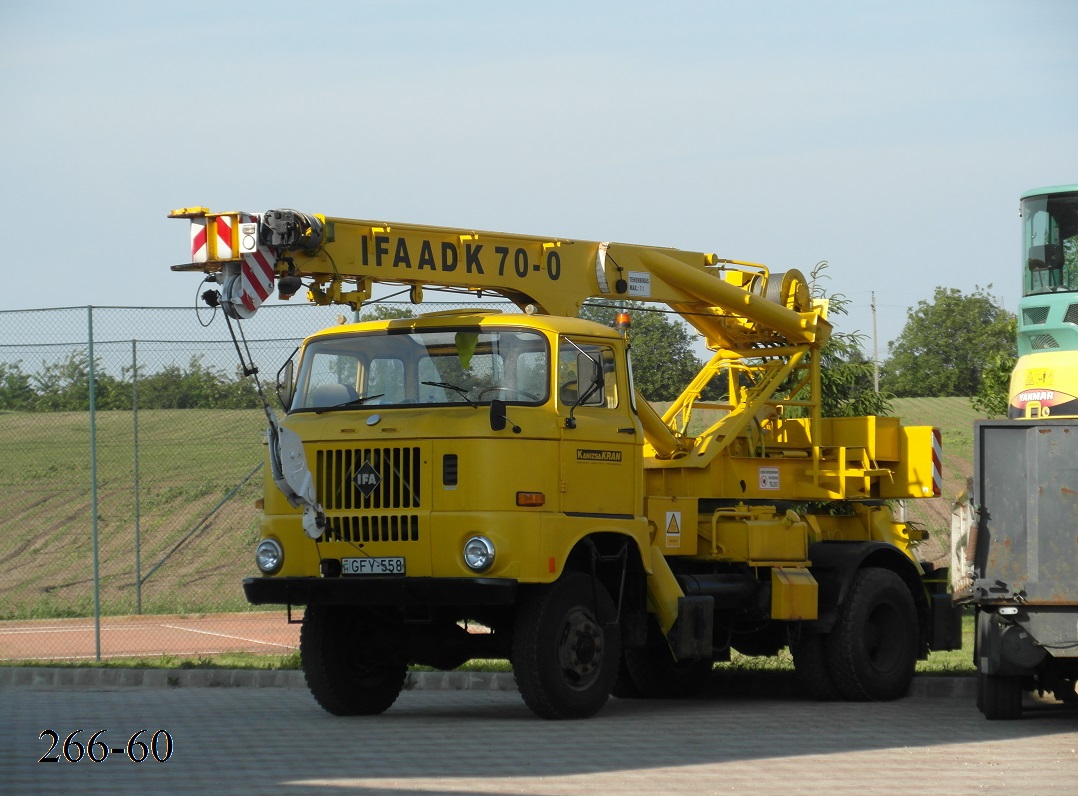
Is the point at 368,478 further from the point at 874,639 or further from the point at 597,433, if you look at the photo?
the point at 874,639

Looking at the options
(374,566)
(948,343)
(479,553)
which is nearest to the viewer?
(479,553)

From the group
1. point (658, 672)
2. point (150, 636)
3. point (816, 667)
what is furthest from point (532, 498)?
point (150, 636)

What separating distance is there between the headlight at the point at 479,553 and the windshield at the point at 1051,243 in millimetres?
8393

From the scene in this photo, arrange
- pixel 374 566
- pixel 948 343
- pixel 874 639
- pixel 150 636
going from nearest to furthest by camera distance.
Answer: pixel 374 566 → pixel 874 639 → pixel 150 636 → pixel 948 343

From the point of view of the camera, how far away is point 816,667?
14000 millimetres

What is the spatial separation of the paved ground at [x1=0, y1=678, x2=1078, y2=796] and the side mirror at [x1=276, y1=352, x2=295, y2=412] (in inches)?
97.6

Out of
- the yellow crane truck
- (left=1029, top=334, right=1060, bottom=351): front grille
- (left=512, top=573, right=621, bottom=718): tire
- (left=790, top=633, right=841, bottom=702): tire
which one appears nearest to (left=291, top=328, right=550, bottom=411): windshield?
the yellow crane truck

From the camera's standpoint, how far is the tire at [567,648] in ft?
36.7

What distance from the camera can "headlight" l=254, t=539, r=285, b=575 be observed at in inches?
467

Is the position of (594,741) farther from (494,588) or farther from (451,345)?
(451,345)

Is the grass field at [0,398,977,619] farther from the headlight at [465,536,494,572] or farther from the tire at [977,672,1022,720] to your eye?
the tire at [977,672,1022,720]

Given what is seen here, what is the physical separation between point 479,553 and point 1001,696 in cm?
402

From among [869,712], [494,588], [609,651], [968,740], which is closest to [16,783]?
[494,588]

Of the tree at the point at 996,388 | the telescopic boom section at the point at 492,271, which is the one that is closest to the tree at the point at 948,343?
the tree at the point at 996,388
